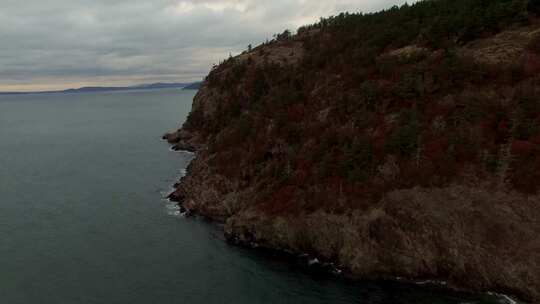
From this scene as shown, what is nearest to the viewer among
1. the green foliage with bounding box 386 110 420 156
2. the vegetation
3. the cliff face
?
the cliff face

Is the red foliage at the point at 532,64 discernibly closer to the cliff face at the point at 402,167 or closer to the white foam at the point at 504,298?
the cliff face at the point at 402,167

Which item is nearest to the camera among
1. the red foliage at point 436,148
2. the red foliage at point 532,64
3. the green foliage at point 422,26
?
the red foliage at point 436,148

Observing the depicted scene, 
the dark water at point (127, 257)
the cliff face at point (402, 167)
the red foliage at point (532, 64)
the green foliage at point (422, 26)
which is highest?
the green foliage at point (422, 26)

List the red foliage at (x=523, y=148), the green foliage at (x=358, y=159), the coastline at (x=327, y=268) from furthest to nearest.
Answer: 1. the green foliage at (x=358, y=159)
2. the red foliage at (x=523, y=148)
3. the coastline at (x=327, y=268)

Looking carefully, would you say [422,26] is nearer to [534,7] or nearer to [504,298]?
[534,7]

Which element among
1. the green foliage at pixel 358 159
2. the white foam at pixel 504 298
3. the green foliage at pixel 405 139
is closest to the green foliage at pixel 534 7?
the green foliage at pixel 405 139

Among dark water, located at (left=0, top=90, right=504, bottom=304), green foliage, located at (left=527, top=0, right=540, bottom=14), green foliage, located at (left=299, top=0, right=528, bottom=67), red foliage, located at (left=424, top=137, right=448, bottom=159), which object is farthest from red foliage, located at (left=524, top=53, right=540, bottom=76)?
dark water, located at (left=0, top=90, right=504, bottom=304)

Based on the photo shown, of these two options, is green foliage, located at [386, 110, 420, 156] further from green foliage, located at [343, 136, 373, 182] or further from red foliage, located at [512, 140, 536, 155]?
red foliage, located at [512, 140, 536, 155]

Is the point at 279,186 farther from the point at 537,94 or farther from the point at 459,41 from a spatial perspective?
the point at 459,41

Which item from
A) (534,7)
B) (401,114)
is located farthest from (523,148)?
(534,7)
